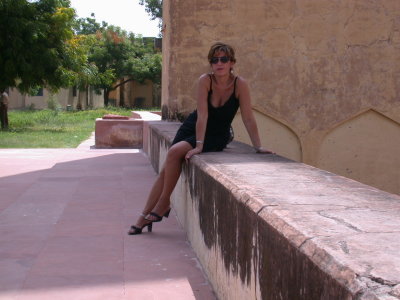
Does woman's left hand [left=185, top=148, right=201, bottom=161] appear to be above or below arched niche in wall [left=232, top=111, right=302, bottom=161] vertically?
above

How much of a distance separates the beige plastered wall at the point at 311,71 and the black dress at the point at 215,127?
491cm

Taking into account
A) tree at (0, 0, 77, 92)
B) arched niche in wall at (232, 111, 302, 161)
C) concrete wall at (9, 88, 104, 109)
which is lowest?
concrete wall at (9, 88, 104, 109)

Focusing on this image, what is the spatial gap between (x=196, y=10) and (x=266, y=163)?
19.8ft

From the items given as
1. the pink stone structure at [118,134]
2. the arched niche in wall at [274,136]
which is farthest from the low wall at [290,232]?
the pink stone structure at [118,134]

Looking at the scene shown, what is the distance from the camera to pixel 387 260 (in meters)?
1.74

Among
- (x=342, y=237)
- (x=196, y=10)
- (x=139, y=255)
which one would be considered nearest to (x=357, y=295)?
(x=342, y=237)

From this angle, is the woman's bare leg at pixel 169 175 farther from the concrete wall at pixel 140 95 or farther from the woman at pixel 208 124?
the concrete wall at pixel 140 95

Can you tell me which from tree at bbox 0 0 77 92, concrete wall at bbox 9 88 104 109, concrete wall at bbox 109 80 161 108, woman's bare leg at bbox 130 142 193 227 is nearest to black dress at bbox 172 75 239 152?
woman's bare leg at bbox 130 142 193 227

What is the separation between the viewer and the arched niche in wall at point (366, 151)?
34.3 ft

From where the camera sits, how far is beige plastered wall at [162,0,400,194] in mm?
9992

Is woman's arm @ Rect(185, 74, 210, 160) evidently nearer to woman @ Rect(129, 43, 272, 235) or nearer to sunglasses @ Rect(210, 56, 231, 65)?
woman @ Rect(129, 43, 272, 235)

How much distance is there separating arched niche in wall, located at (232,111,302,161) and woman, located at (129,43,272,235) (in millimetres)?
5160

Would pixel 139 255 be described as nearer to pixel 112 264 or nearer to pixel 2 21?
pixel 112 264

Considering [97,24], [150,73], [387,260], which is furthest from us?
[97,24]
